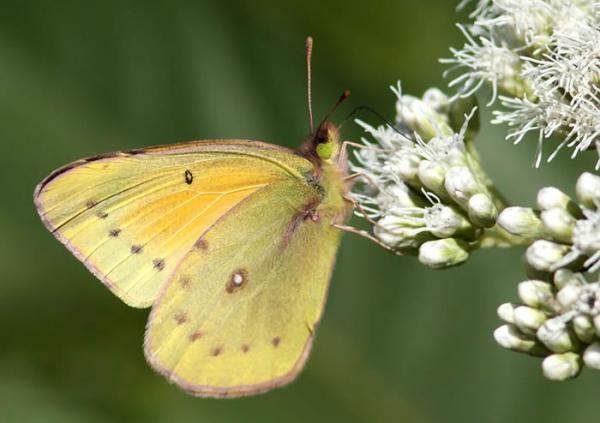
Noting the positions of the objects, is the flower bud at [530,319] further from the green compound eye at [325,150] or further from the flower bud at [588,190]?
the green compound eye at [325,150]

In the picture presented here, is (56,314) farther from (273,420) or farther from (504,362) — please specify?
(504,362)

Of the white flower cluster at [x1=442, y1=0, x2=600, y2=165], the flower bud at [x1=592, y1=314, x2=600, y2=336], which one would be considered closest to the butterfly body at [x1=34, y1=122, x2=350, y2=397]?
the white flower cluster at [x1=442, y1=0, x2=600, y2=165]

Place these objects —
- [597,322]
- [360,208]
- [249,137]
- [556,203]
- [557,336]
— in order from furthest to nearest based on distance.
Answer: [249,137] → [360,208] → [556,203] → [557,336] → [597,322]

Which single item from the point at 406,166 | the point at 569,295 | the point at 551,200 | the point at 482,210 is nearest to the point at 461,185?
the point at 482,210

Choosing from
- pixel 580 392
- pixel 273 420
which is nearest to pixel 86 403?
pixel 273 420

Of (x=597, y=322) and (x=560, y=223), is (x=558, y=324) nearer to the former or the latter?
(x=597, y=322)

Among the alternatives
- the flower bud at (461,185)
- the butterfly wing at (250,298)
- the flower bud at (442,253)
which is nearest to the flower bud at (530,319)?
the flower bud at (442,253)
